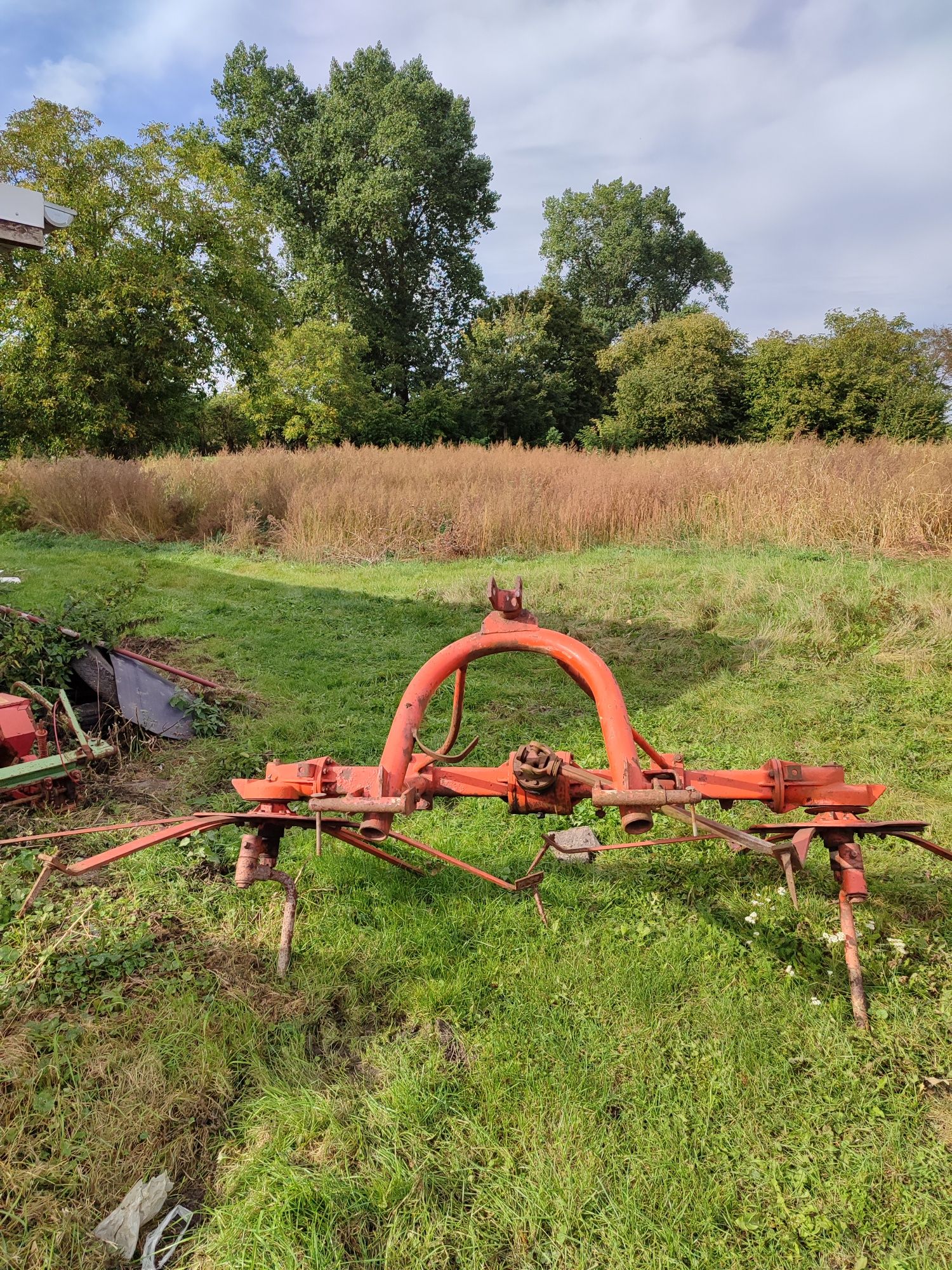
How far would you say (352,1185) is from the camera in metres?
1.55

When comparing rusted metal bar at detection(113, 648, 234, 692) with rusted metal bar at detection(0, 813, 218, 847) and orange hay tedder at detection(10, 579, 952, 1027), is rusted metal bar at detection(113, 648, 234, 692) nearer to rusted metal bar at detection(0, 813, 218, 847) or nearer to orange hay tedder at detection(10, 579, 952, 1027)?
rusted metal bar at detection(0, 813, 218, 847)

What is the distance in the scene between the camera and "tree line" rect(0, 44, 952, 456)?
15133mm

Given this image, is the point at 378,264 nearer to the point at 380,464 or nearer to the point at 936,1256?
the point at 380,464

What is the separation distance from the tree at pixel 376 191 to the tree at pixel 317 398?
398 centimetres

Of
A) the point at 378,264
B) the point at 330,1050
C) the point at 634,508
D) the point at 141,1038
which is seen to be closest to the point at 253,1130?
the point at 330,1050

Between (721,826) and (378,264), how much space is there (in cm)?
3016

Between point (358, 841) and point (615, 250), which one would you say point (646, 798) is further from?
point (615, 250)

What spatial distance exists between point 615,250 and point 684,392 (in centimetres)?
1781

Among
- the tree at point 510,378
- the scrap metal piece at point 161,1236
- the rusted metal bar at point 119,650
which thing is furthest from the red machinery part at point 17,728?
the tree at point 510,378

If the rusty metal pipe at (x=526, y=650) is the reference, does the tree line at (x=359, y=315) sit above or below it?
above

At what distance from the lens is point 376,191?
25391 mm

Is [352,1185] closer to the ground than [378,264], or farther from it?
closer to the ground

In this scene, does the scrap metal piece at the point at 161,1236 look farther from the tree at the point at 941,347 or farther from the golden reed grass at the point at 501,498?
the tree at the point at 941,347

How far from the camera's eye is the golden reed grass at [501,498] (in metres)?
8.08
